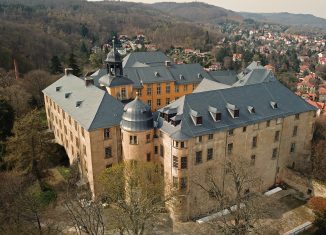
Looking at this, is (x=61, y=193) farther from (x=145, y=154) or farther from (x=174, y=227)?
(x=174, y=227)

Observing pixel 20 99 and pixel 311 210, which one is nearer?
pixel 311 210

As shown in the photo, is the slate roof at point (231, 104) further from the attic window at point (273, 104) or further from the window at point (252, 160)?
the window at point (252, 160)

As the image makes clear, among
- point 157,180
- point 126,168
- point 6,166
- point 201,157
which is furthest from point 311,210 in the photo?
point 6,166

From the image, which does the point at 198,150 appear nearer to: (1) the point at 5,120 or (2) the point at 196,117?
(2) the point at 196,117

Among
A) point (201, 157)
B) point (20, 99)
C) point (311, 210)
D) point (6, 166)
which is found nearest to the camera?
point (201, 157)

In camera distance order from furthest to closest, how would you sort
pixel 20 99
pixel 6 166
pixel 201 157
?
pixel 20 99 → pixel 6 166 → pixel 201 157

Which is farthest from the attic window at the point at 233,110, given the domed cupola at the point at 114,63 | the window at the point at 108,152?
the domed cupola at the point at 114,63
